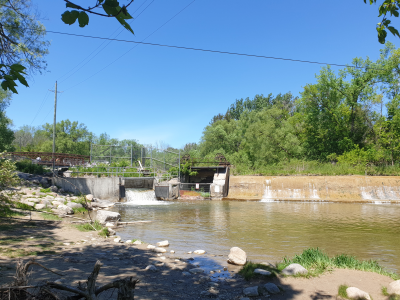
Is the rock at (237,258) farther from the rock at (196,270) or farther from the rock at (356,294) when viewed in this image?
the rock at (356,294)

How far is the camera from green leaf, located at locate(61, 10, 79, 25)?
1.80 metres

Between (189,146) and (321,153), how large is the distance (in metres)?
47.6

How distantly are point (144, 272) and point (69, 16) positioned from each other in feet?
16.8

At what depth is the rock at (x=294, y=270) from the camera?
530 centimetres

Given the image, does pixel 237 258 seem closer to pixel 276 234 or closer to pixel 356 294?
pixel 356 294

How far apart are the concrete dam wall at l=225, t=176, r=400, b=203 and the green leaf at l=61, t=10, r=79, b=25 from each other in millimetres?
23224

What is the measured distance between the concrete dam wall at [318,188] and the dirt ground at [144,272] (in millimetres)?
17753

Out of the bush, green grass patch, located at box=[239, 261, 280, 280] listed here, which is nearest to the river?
green grass patch, located at box=[239, 261, 280, 280]

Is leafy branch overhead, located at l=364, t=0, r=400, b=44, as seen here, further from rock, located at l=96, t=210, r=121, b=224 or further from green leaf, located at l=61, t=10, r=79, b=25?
rock, located at l=96, t=210, r=121, b=224

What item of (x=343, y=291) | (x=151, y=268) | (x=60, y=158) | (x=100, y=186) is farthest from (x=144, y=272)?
(x=60, y=158)

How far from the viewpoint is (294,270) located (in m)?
5.36

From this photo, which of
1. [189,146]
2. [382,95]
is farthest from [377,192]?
[189,146]

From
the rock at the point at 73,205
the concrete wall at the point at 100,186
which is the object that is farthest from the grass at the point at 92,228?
the concrete wall at the point at 100,186

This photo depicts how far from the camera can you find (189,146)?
8019 cm
